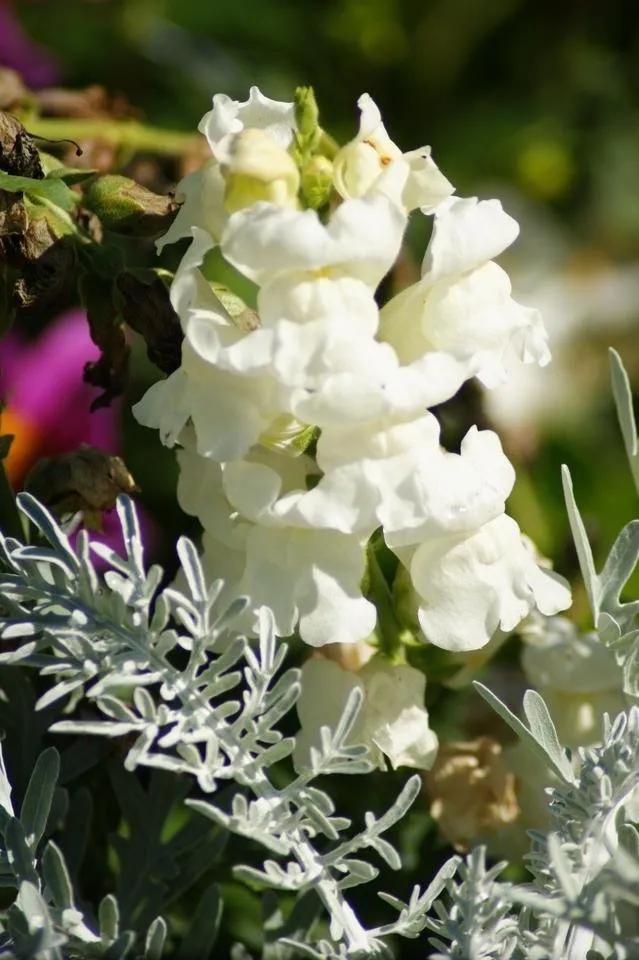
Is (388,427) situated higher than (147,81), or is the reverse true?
(388,427)

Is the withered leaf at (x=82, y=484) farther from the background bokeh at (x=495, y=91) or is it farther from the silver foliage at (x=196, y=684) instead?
the background bokeh at (x=495, y=91)

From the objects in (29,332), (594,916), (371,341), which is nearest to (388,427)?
(371,341)

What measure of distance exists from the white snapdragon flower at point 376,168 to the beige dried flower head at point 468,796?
8.2 inches

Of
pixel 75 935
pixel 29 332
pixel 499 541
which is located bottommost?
pixel 29 332

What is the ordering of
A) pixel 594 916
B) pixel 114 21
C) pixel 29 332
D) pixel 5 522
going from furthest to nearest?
pixel 114 21
pixel 29 332
pixel 5 522
pixel 594 916

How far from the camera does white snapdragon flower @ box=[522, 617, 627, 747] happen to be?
0.48 meters

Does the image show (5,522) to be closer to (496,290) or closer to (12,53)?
(496,290)

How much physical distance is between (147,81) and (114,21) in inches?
2.8

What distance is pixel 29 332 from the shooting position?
0.88 m

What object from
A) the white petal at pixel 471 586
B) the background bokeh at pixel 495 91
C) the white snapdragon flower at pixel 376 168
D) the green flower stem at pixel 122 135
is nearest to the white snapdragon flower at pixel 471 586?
the white petal at pixel 471 586

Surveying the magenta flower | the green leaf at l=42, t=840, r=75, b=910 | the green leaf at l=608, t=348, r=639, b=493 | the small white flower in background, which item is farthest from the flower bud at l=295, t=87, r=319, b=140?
the magenta flower

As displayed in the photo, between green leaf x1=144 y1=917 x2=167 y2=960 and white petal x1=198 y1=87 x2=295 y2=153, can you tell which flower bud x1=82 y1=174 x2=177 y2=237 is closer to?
white petal x1=198 y1=87 x2=295 y2=153

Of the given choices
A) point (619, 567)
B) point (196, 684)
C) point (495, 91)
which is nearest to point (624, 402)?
point (619, 567)

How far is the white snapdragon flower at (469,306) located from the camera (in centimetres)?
39
